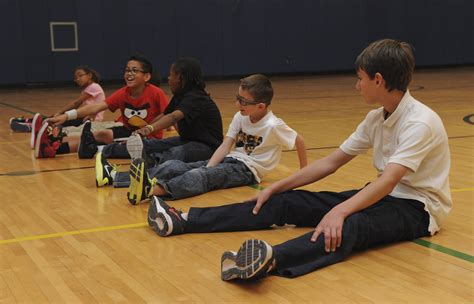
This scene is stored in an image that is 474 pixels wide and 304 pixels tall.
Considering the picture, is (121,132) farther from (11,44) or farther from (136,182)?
(11,44)

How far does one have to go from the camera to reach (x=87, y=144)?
6.16m

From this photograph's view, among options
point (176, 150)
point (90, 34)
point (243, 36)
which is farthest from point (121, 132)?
point (243, 36)

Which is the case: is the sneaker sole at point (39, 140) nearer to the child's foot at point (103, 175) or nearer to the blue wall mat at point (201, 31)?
the child's foot at point (103, 175)

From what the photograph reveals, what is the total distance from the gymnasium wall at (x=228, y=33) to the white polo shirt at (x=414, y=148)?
1241 centimetres

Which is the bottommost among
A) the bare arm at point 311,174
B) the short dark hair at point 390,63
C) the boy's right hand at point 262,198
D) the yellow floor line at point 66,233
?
the yellow floor line at point 66,233

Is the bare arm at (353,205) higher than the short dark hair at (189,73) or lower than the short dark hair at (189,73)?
lower

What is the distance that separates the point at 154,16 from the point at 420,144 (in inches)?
521

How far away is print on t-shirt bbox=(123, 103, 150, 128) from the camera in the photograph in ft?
20.0

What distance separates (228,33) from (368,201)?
1388 centimetres

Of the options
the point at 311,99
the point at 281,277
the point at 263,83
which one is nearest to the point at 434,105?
the point at 311,99

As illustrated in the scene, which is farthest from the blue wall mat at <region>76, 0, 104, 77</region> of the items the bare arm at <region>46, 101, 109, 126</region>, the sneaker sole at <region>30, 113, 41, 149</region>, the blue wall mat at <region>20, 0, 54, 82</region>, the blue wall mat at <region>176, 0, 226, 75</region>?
the bare arm at <region>46, 101, 109, 126</region>

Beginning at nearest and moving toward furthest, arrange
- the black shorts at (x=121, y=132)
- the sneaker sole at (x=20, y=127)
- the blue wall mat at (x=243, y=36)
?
1. the black shorts at (x=121, y=132)
2. the sneaker sole at (x=20, y=127)
3. the blue wall mat at (x=243, y=36)

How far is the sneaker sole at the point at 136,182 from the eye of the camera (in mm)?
4105

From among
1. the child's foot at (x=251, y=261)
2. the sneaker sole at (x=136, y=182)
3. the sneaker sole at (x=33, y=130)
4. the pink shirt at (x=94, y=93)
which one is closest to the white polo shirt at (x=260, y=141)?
the sneaker sole at (x=136, y=182)
